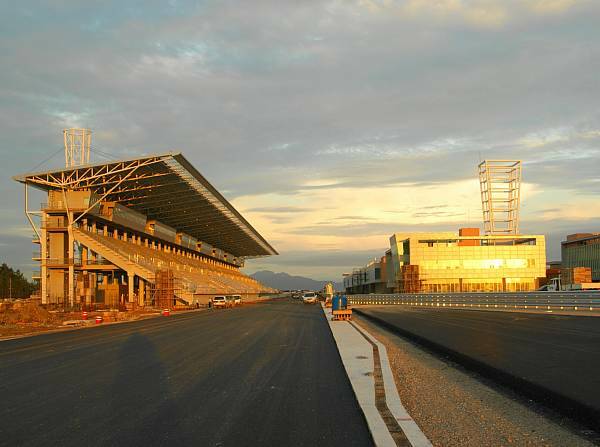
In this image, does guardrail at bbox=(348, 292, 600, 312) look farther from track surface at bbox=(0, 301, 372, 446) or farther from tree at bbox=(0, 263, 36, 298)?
tree at bbox=(0, 263, 36, 298)

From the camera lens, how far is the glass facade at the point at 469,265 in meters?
103

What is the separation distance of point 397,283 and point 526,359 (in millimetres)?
96792

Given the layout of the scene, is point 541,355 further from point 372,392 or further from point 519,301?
point 519,301

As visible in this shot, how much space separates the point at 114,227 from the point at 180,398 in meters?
66.2

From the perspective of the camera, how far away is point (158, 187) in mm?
66812

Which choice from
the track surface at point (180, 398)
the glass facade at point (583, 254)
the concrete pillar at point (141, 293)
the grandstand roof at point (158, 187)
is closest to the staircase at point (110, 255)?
the concrete pillar at point (141, 293)

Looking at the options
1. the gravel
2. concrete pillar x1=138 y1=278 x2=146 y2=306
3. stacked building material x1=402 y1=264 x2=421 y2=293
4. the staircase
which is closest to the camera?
the gravel

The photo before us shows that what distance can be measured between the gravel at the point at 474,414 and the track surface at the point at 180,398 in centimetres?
100

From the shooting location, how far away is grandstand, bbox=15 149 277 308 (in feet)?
190

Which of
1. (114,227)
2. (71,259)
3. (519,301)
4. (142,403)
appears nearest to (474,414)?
(142,403)

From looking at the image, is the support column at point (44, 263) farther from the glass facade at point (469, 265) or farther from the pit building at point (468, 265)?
the glass facade at point (469, 265)

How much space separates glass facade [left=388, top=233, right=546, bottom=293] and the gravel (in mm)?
92694

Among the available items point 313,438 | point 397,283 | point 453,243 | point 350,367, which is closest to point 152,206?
point 397,283

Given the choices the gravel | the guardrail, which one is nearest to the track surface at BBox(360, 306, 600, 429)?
the gravel
